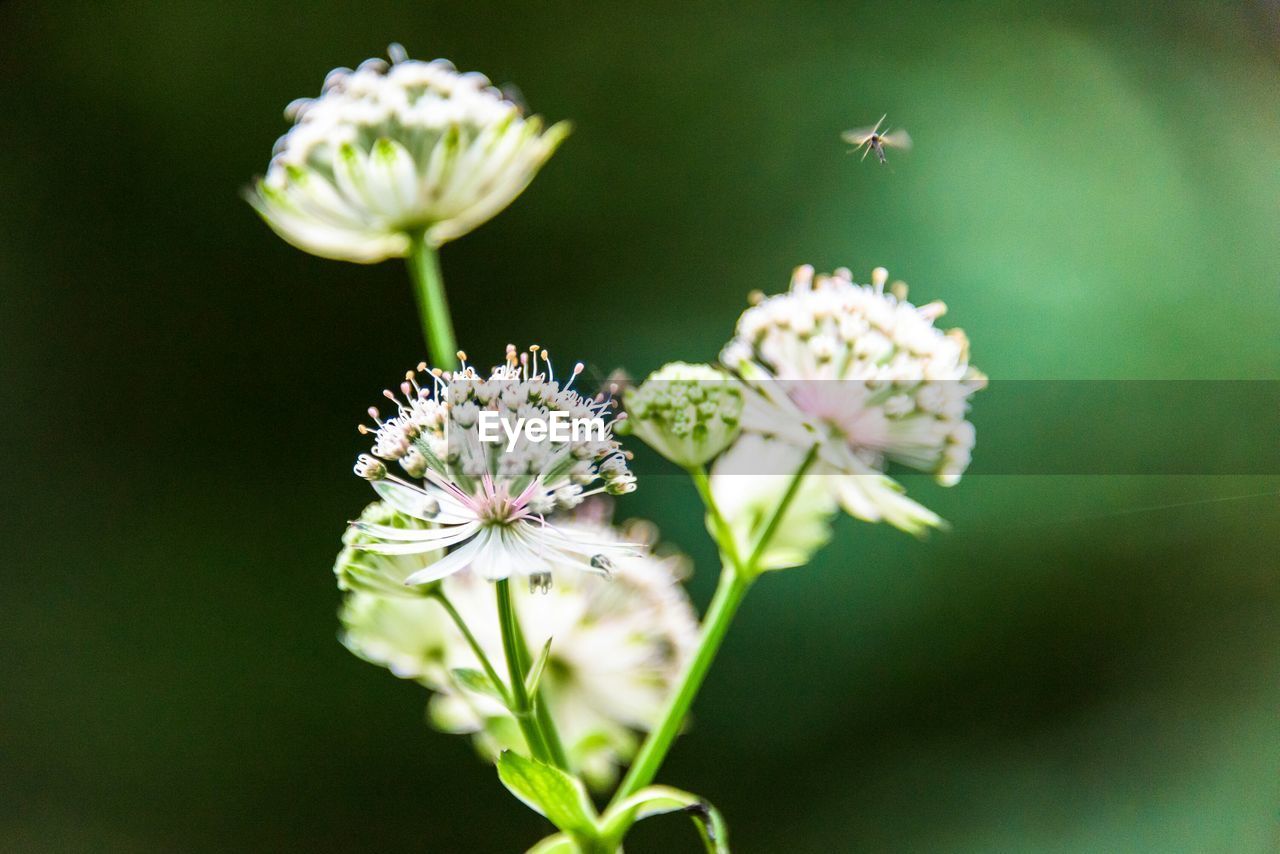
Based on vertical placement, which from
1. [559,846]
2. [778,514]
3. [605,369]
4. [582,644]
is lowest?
[559,846]

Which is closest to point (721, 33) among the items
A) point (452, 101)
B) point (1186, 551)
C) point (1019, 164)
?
point (1019, 164)

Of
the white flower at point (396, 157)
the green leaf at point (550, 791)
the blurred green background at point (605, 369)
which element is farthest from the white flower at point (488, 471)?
the blurred green background at point (605, 369)

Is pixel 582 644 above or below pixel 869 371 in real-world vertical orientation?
below

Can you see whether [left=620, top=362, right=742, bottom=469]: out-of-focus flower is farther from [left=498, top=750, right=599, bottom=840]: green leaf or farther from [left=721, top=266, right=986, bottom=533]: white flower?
[left=498, top=750, right=599, bottom=840]: green leaf

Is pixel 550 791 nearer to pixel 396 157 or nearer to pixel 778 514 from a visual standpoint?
pixel 778 514

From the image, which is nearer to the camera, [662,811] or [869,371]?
[662,811]

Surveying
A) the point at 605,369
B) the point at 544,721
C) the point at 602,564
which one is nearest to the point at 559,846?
the point at 544,721

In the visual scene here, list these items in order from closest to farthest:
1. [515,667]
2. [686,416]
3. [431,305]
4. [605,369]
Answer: [515,667]
[686,416]
[431,305]
[605,369]

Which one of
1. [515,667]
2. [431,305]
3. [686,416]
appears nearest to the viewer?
[515,667]

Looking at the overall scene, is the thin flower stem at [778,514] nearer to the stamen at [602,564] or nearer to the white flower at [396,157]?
the stamen at [602,564]

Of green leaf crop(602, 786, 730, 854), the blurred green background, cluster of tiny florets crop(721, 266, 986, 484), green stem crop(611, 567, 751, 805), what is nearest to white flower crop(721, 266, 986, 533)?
cluster of tiny florets crop(721, 266, 986, 484)
